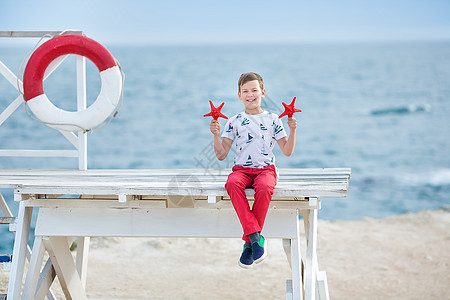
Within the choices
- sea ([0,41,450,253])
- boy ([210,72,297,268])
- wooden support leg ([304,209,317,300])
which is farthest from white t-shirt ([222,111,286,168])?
sea ([0,41,450,253])

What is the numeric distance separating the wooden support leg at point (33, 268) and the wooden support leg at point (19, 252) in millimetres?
41

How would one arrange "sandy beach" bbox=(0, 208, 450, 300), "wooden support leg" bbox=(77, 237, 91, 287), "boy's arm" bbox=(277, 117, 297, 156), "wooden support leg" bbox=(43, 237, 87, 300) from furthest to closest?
"sandy beach" bbox=(0, 208, 450, 300) < "wooden support leg" bbox=(77, 237, 91, 287) < "wooden support leg" bbox=(43, 237, 87, 300) < "boy's arm" bbox=(277, 117, 297, 156)

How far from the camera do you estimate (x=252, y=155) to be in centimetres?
321

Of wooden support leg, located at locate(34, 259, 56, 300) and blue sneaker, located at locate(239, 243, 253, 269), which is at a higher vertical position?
wooden support leg, located at locate(34, 259, 56, 300)

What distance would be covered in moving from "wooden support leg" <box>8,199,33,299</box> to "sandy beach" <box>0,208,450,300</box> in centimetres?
144

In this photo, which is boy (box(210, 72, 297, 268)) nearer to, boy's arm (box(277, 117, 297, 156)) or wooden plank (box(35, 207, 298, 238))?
boy's arm (box(277, 117, 297, 156))

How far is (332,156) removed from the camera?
2095cm

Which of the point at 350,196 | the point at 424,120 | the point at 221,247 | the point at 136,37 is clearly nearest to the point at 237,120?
the point at 221,247

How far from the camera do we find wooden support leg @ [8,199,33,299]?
3.21 m

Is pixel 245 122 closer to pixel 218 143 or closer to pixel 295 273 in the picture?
pixel 218 143

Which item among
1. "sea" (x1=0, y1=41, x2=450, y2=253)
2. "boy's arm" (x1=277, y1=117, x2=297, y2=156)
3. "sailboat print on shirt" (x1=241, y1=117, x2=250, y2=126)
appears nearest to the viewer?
"boy's arm" (x1=277, y1=117, x2=297, y2=156)

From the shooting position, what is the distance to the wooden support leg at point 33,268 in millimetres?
3285

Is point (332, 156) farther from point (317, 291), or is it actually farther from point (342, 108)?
point (317, 291)

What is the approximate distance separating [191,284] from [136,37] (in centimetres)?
3926
